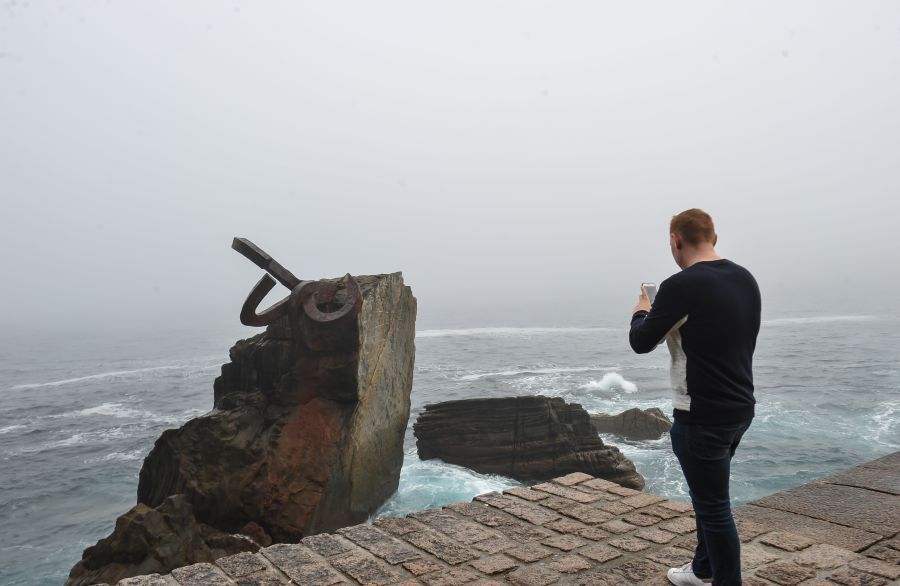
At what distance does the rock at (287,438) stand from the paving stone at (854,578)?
8.76 m

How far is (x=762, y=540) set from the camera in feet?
13.1

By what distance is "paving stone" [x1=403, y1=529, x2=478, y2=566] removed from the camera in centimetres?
392

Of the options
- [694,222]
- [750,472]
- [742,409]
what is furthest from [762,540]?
[750,472]

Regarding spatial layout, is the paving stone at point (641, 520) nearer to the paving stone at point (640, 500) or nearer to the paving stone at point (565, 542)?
the paving stone at point (640, 500)

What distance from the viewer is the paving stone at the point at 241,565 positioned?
150 inches

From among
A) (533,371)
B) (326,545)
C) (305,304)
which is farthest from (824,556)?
(533,371)

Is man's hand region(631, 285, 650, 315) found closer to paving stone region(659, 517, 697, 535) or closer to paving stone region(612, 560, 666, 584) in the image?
paving stone region(612, 560, 666, 584)

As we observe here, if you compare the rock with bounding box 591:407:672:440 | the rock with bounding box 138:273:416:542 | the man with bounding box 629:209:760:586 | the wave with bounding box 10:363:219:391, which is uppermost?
the man with bounding box 629:209:760:586

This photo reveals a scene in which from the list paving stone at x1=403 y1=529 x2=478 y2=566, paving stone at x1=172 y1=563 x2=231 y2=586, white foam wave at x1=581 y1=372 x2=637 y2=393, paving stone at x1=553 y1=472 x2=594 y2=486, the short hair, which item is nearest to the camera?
the short hair

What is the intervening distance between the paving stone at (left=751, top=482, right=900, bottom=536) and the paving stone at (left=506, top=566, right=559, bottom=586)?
2.21 meters

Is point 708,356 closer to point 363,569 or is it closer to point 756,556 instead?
point 756,556

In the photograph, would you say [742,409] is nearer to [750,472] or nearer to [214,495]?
[214,495]

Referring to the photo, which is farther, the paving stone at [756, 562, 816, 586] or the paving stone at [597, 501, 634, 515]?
the paving stone at [597, 501, 634, 515]

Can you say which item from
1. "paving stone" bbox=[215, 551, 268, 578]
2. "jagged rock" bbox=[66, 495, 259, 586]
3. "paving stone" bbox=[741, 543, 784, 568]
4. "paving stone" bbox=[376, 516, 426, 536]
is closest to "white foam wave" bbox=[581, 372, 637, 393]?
"jagged rock" bbox=[66, 495, 259, 586]
